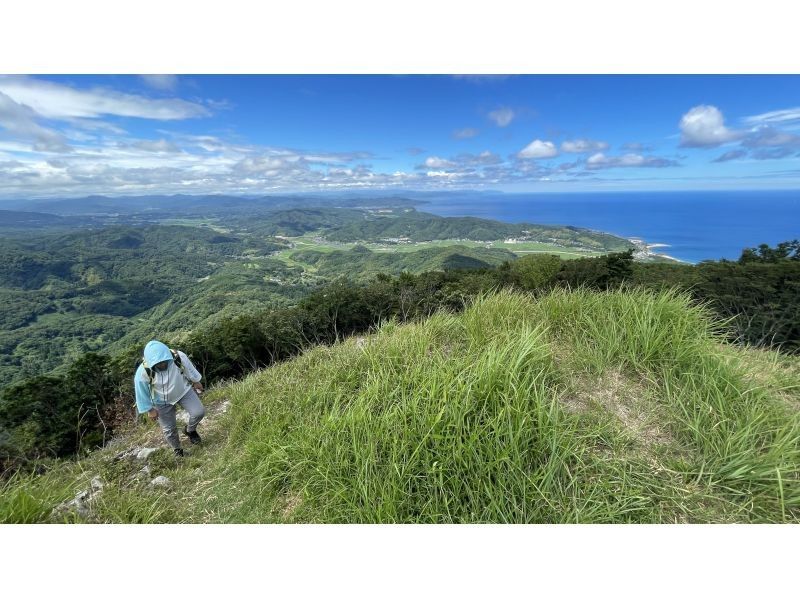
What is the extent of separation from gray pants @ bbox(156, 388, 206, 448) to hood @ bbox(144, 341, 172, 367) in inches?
19.3

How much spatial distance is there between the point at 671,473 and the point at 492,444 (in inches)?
36.5

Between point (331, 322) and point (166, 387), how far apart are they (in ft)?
27.9

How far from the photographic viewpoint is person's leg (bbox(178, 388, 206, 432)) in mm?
3113

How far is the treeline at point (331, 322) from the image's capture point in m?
7.05

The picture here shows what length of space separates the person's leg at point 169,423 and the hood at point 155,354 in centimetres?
49

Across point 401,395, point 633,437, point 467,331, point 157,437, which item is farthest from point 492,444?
point 157,437

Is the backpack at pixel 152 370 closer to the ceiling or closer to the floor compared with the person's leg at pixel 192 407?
closer to the ceiling

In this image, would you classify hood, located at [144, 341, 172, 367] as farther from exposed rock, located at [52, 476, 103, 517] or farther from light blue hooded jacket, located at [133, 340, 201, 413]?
exposed rock, located at [52, 476, 103, 517]

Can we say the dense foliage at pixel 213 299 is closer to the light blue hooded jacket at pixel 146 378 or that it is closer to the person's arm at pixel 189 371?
the person's arm at pixel 189 371

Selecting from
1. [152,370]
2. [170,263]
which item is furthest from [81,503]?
[170,263]

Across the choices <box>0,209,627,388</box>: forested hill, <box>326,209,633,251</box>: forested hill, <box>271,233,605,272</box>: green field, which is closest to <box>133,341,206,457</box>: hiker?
<box>326,209,633,251</box>: forested hill

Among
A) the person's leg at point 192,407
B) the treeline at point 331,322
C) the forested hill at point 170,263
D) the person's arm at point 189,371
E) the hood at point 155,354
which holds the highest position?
the hood at point 155,354

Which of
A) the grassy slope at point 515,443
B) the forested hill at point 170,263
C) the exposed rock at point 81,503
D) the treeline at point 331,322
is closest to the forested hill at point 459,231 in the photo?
the forested hill at point 170,263

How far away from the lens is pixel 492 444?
5.48 feet
